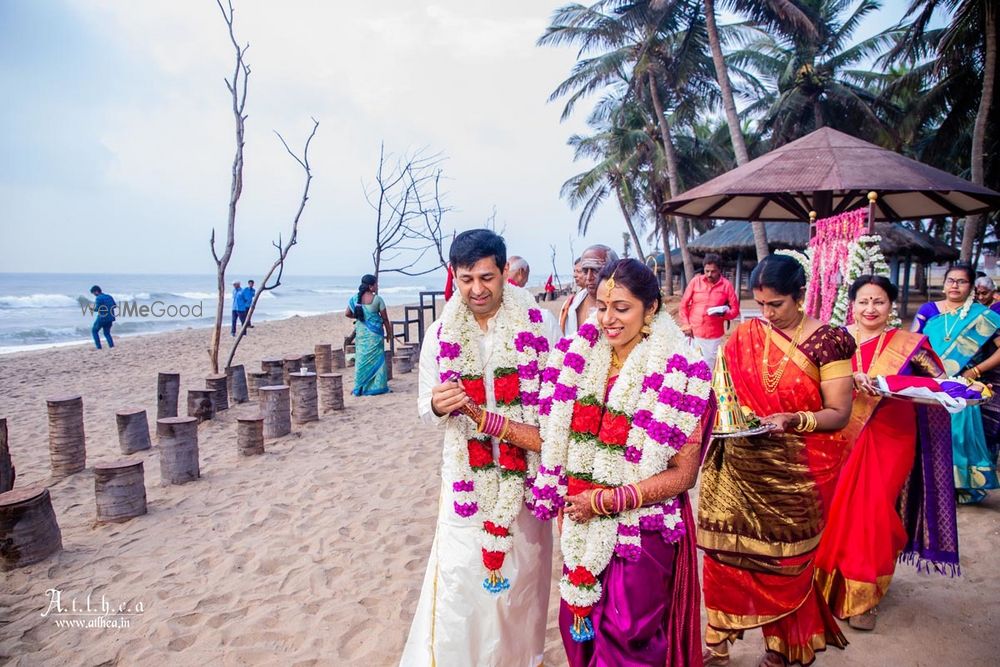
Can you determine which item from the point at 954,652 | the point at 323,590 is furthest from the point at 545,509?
the point at 954,652

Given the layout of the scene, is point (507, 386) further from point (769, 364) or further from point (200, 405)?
point (200, 405)

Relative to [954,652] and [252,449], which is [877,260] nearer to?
[954,652]

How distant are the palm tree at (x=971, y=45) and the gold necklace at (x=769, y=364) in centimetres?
1282

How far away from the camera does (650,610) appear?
6.90 feet

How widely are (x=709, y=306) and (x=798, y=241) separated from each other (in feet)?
49.3

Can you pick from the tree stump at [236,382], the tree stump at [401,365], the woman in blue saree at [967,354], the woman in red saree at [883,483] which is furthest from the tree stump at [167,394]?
the woman in blue saree at [967,354]

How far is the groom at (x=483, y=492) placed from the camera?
239cm

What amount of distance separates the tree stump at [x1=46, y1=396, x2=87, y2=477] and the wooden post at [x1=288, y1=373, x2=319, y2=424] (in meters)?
2.47

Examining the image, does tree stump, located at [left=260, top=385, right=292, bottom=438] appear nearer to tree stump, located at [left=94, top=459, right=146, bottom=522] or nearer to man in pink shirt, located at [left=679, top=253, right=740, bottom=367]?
tree stump, located at [left=94, top=459, right=146, bottom=522]

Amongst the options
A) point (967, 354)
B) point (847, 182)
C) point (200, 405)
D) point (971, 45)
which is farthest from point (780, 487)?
point (971, 45)

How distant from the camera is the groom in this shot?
7.85ft

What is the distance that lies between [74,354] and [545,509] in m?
18.9

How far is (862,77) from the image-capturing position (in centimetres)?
2320

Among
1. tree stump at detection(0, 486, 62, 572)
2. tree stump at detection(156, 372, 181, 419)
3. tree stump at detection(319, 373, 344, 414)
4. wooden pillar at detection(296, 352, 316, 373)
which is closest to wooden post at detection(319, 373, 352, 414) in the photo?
tree stump at detection(319, 373, 344, 414)
